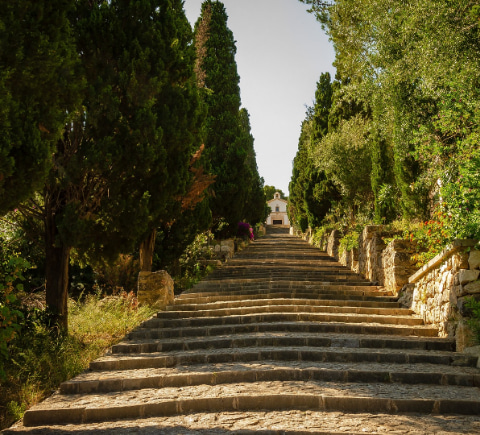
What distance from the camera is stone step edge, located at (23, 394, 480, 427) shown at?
4.59 m

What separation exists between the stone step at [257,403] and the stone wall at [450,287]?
1676mm

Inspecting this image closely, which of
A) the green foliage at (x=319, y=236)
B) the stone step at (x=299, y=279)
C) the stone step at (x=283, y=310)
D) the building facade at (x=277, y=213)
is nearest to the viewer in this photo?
the stone step at (x=283, y=310)

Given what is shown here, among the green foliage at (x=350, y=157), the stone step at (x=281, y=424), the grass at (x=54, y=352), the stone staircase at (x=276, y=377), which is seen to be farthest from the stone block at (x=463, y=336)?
the green foliage at (x=350, y=157)

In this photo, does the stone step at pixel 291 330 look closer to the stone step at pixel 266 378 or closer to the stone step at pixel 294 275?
the stone step at pixel 266 378

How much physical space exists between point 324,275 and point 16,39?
9.97m

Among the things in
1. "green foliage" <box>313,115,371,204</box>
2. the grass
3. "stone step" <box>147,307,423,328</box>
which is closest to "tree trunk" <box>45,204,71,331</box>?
the grass

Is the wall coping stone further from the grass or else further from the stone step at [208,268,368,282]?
the grass

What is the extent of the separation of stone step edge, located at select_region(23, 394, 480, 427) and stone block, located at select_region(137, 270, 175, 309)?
4.56 m

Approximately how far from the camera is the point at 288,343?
265 inches

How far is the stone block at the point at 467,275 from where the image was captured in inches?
245

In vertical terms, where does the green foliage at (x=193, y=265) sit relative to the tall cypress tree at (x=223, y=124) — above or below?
below

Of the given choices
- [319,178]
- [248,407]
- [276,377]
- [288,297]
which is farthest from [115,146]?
[319,178]

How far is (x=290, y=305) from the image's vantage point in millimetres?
8773

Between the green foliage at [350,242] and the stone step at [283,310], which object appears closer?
the stone step at [283,310]
